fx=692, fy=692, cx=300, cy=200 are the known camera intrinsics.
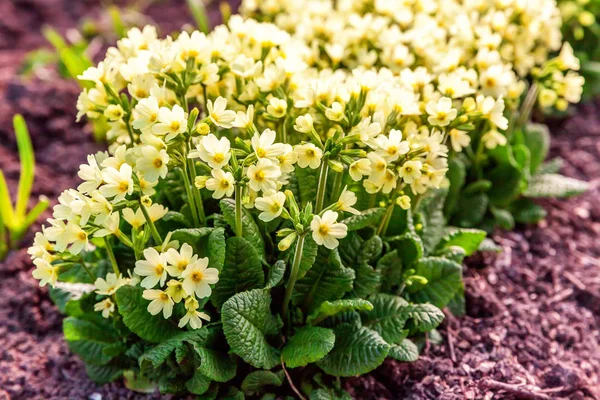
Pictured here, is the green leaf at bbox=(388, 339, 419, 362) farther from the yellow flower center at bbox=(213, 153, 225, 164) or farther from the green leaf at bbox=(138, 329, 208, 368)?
→ the yellow flower center at bbox=(213, 153, 225, 164)

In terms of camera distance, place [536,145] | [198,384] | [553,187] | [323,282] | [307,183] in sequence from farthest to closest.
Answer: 1. [536,145]
2. [553,187]
3. [307,183]
4. [323,282]
5. [198,384]

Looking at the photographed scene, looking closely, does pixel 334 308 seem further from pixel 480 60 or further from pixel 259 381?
pixel 480 60

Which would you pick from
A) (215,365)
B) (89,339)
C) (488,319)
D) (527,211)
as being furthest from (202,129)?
(527,211)

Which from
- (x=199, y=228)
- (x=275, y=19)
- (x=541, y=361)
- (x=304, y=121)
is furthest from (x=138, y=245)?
(x=275, y=19)

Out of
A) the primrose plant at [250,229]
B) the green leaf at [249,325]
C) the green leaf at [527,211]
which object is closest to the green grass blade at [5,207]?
the primrose plant at [250,229]

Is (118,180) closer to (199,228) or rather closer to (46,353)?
(199,228)

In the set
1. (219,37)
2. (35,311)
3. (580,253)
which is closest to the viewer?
(219,37)
